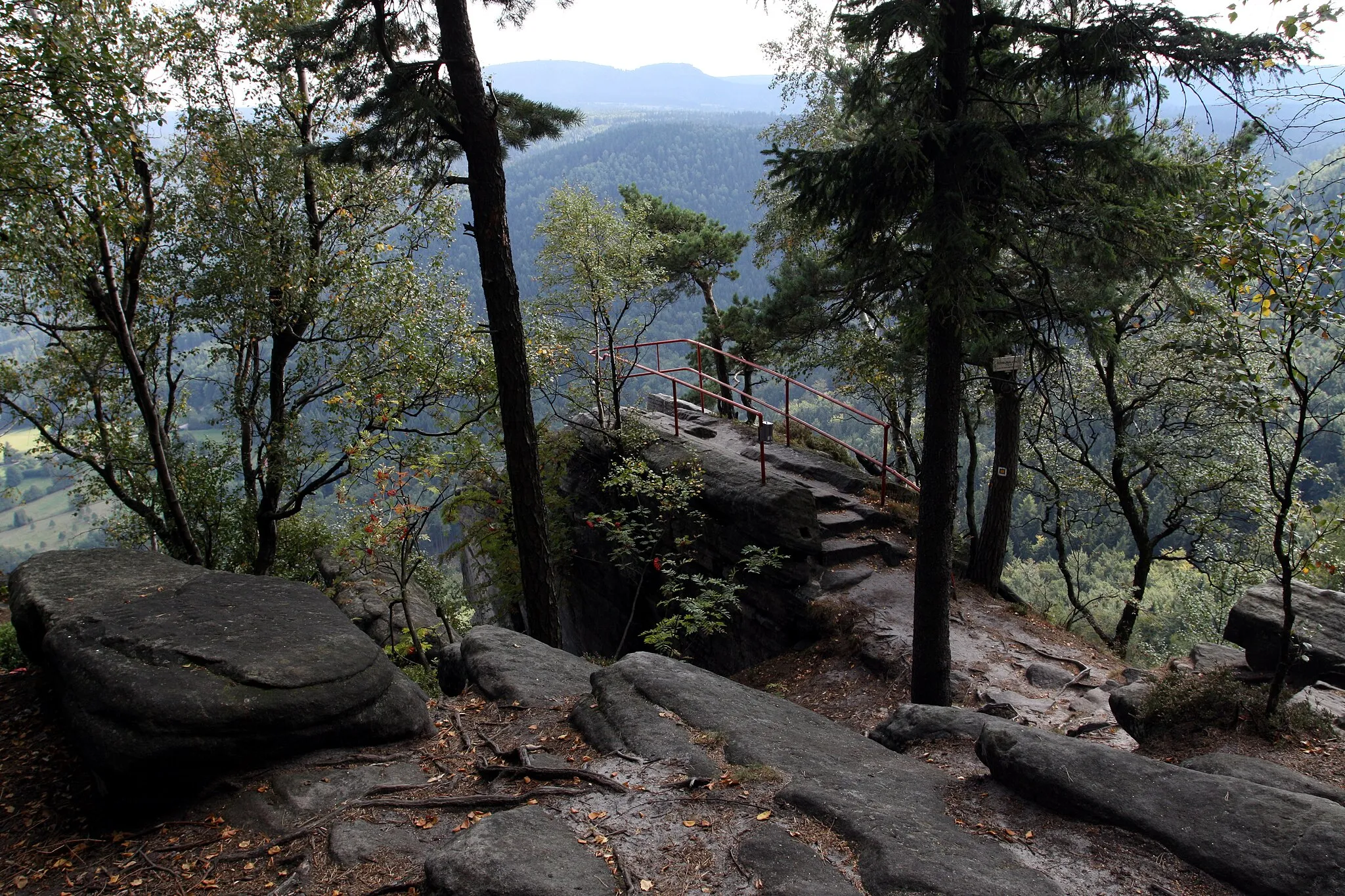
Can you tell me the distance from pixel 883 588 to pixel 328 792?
785 cm

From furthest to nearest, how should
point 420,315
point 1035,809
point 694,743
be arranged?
point 420,315 < point 694,743 < point 1035,809

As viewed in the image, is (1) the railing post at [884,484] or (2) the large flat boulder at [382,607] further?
(2) the large flat boulder at [382,607]

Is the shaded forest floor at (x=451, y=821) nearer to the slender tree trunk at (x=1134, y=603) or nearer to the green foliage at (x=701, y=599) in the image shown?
the green foliage at (x=701, y=599)

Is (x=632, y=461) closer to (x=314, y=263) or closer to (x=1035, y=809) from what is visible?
(x=314, y=263)

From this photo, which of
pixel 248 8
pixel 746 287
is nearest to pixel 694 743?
pixel 248 8

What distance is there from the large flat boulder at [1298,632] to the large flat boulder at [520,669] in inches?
218

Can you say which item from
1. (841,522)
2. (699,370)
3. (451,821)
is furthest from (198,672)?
(699,370)

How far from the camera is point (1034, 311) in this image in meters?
7.98

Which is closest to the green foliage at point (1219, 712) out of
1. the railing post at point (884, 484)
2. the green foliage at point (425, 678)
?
the railing post at point (884, 484)

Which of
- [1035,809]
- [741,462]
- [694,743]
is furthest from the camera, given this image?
[741,462]

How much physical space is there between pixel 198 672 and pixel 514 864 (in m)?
2.54

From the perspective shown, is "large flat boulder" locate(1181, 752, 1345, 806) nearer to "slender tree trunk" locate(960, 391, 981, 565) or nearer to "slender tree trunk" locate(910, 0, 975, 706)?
"slender tree trunk" locate(910, 0, 975, 706)

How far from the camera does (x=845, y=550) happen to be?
11180 millimetres

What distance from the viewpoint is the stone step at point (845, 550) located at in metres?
11.1
